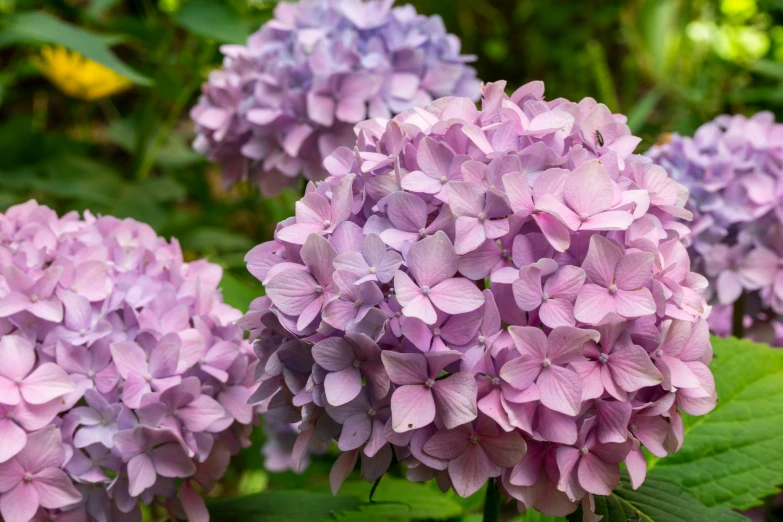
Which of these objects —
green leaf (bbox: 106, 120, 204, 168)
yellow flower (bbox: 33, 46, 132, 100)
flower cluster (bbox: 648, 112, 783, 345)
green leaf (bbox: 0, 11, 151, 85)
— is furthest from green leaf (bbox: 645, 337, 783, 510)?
yellow flower (bbox: 33, 46, 132, 100)

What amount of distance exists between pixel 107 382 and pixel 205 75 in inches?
41.7

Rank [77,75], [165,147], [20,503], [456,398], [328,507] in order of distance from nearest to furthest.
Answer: [456,398], [20,503], [328,507], [165,147], [77,75]

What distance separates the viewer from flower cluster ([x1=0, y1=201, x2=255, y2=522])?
698 mm

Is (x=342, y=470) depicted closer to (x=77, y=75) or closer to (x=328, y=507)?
(x=328, y=507)

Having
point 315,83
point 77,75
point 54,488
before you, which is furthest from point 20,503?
point 77,75

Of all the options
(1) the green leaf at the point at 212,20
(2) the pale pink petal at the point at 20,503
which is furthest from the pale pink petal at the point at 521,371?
(1) the green leaf at the point at 212,20

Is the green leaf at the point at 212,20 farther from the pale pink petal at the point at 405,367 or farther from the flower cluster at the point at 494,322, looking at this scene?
the pale pink petal at the point at 405,367

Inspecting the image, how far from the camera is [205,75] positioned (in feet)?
5.47

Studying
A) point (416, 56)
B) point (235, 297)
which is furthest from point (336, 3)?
point (235, 297)

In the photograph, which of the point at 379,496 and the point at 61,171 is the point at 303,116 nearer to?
the point at 379,496

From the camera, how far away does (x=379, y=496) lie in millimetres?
972

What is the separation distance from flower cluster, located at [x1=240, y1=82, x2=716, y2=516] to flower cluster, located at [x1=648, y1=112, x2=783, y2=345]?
1.27 ft

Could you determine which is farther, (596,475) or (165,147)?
(165,147)

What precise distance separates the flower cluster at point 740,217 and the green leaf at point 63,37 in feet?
2.58
